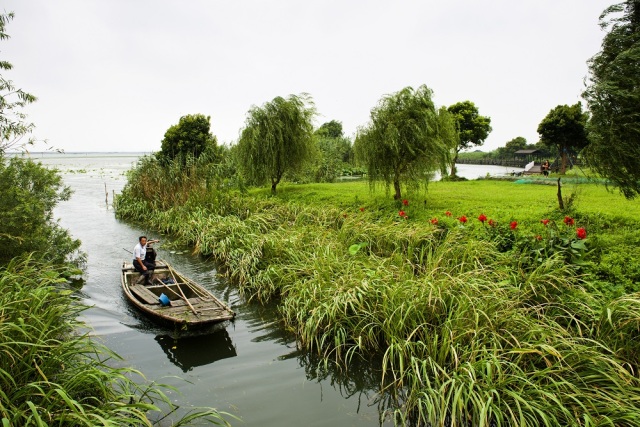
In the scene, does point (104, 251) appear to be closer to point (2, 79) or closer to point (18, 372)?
point (2, 79)

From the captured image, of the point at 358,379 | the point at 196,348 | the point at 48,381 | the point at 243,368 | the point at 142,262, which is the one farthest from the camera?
the point at 142,262

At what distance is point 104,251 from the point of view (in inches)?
551

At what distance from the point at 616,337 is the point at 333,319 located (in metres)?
3.83

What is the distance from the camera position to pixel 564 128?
26719 mm

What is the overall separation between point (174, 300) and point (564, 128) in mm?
28829

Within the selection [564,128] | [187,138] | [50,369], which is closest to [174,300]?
[50,369]

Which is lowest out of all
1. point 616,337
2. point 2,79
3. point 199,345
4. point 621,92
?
point 199,345

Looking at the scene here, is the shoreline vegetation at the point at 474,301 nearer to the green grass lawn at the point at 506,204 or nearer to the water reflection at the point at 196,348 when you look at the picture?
the green grass lawn at the point at 506,204

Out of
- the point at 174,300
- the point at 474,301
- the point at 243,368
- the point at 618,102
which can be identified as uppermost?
the point at 618,102

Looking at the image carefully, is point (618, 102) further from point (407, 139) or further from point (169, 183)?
point (169, 183)

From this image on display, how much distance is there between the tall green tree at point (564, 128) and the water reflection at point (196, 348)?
27142mm

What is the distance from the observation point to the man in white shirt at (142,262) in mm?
9381

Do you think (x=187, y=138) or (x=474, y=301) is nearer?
(x=474, y=301)

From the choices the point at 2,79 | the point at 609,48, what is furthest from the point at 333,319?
the point at 2,79
